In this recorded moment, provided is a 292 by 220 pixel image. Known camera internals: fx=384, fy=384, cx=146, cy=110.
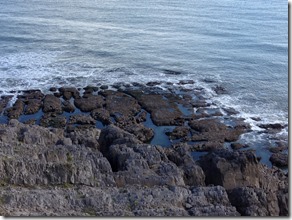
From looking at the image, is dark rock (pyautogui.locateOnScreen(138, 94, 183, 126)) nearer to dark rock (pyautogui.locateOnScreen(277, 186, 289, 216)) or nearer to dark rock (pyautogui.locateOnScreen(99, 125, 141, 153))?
dark rock (pyautogui.locateOnScreen(99, 125, 141, 153))

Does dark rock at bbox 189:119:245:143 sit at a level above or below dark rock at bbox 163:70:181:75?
below

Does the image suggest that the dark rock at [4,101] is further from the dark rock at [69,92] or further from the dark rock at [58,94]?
the dark rock at [69,92]

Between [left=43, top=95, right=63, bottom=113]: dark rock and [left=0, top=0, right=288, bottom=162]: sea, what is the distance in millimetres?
4955

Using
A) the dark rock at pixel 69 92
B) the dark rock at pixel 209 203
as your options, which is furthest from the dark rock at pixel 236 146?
the dark rock at pixel 69 92

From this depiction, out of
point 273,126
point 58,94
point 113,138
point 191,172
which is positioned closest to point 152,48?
point 58,94

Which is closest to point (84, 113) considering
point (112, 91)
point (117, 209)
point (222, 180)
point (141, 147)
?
point (112, 91)

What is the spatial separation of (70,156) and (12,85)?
32740 mm

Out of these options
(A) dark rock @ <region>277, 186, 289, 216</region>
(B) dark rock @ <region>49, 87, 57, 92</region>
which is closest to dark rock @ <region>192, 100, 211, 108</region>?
(B) dark rock @ <region>49, 87, 57, 92</region>

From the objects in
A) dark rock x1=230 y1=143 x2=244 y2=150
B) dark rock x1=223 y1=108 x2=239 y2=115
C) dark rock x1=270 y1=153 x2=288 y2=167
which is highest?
dark rock x1=223 y1=108 x2=239 y2=115

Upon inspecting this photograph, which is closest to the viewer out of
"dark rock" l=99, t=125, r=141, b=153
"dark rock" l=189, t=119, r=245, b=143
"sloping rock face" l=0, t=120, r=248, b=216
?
"sloping rock face" l=0, t=120, r=248, b=216

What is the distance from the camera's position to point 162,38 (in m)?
86.1

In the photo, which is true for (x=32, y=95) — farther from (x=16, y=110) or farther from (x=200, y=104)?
(x=200, y=104)

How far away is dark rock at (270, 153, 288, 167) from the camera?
40.8m

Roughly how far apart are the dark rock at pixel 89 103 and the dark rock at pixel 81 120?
8.03 feet
